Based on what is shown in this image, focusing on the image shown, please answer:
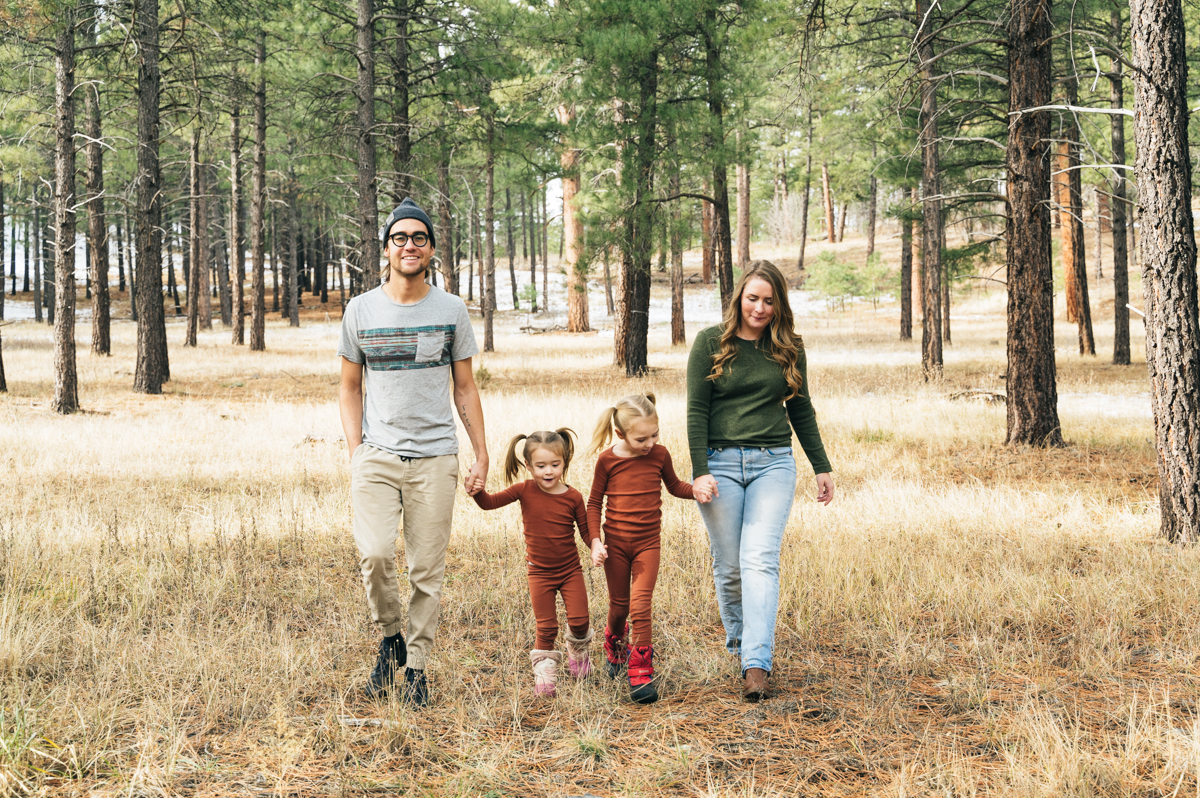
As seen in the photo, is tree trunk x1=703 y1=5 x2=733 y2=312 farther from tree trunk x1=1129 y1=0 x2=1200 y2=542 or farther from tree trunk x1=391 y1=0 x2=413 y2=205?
tree trunk x1=1129 y1=0 x2=1200 y2=542

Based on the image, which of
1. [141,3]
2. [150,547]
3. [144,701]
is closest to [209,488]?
[150,547]

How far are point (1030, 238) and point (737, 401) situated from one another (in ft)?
21.6

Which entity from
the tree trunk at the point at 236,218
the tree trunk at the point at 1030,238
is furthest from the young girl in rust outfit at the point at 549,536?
the tree trunk at the point at 236,218

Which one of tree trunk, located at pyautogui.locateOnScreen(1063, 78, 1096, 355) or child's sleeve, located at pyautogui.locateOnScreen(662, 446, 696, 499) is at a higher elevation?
tree trunk, located at pyautogui.locateOnScreen(1063, 78, 1096, 355)

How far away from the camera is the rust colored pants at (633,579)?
149 inches

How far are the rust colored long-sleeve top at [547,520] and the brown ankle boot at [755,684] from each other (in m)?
0.91

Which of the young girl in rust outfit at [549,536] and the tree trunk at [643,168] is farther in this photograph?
the tree trunk at [643,168]

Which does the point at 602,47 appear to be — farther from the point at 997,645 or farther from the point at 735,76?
the point at 997,645

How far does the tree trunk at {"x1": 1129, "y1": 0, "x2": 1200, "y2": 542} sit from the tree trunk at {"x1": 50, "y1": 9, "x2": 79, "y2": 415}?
13.0 m

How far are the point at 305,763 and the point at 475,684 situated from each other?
90 cm

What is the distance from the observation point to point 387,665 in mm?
3918

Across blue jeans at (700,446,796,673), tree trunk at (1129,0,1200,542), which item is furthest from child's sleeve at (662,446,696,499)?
tree trunk at (1129,0,1200,542)

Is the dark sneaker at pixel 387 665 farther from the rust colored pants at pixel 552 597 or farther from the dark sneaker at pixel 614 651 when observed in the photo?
the dark sneaker at pixel 614 651

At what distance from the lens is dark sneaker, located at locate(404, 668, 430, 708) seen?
3770mm
